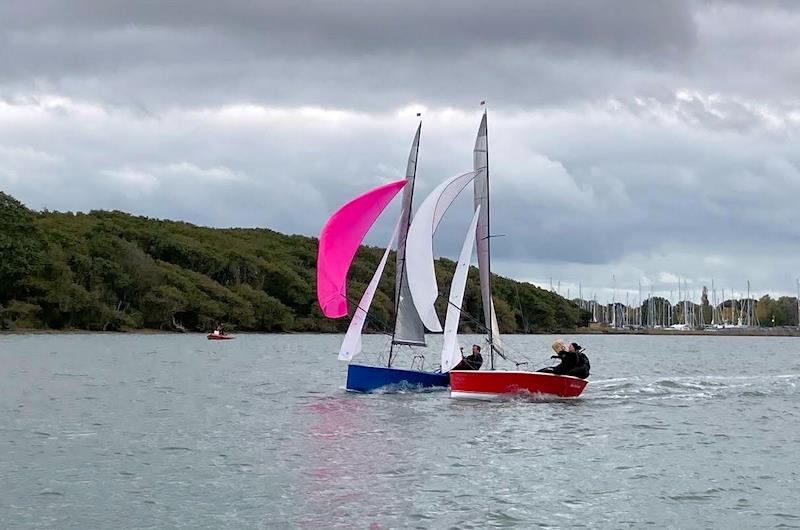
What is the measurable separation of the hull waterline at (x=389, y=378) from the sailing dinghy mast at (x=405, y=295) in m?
0.61

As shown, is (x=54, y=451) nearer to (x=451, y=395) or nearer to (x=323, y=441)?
(x=323, y=441)

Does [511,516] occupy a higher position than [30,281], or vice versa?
[30,281]

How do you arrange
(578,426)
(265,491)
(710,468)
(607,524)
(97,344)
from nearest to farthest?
(607,524) < (265,491) < (710,468) < (578,426) < (97,344)

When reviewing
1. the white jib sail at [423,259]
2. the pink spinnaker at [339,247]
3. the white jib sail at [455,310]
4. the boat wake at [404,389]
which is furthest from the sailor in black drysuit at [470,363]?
the pink spinnaker at [339,247]

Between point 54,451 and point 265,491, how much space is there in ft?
20.7

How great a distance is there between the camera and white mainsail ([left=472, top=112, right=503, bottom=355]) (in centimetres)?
3503

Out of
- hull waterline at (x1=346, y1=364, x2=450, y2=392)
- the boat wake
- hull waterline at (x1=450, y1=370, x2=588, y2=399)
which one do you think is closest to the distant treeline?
the boat wake

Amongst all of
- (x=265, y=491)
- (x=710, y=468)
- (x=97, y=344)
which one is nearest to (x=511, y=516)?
(x=265, y=491)

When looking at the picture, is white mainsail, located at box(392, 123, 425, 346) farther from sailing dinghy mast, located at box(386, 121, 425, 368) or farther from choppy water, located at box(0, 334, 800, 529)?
choppy water, located at box(0, 334, 800, 529)

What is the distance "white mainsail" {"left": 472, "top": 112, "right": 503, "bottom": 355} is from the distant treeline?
47603 mm

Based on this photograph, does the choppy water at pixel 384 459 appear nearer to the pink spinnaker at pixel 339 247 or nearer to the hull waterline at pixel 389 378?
the hull waterline at pixel 389 378

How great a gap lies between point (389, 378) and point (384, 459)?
12817 millimetres

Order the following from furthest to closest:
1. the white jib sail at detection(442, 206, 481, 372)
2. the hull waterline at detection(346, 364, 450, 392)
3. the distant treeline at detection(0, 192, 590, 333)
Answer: the distant treeline at detection(0, 192, 590, 333), the hull waterline at detection(346, 364, 450, 392), the white jib sail at detection(442, 206, 481, 372)

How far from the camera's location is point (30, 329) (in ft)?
321
